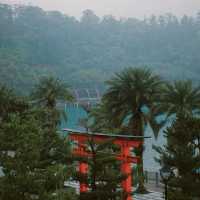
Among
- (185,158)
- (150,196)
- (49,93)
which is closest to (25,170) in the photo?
(185,158)

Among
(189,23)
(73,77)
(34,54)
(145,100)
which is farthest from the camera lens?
(189,23)

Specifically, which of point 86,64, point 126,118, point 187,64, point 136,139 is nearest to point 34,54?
point 86,64

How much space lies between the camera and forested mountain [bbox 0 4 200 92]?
5423 inches

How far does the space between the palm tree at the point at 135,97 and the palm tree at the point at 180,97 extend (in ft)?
4.08

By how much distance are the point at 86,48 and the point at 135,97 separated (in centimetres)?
13053

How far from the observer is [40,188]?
17562 millimetres

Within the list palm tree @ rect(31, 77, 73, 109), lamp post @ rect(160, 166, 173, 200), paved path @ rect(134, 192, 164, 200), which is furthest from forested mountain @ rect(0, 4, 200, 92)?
lamp post @ rect(160, 166, 173, 200)

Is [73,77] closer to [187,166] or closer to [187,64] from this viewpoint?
[187,64]

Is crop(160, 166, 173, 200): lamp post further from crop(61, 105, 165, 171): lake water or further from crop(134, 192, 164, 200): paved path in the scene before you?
crop(61, 105, 165, 171): lake water

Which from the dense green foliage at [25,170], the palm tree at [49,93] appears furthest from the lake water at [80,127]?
the dense green foliage at [25,170]

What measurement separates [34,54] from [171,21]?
7317 centimetres

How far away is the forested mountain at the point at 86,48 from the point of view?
138 m

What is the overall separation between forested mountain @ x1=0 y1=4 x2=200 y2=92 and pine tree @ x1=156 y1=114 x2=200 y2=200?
319 feet

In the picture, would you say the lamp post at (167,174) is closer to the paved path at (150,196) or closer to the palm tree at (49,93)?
the paved path at (150,196)
